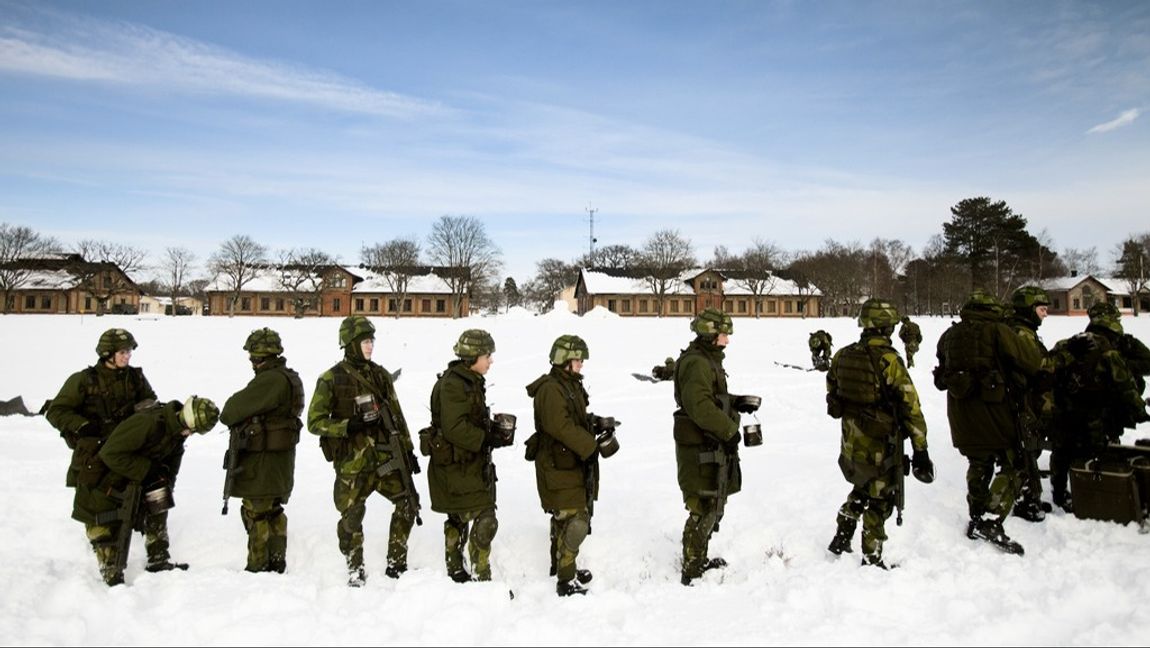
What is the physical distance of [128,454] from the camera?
519cm

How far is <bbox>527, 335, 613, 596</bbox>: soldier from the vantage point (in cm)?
512

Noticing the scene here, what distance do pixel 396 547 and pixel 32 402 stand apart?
1519cm

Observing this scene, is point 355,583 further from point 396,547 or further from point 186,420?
point 186,420

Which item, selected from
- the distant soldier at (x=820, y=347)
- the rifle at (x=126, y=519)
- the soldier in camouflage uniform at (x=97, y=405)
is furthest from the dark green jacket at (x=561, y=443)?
the distant soldier at (x=820, y=347)

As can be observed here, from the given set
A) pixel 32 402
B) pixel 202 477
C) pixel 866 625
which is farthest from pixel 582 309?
pixel 866 625

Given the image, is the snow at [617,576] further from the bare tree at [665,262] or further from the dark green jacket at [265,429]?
the bare tree at [665,262]

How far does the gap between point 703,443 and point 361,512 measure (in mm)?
2958

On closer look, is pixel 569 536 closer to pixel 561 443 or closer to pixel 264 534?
pixel 561 443

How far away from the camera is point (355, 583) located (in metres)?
5.30

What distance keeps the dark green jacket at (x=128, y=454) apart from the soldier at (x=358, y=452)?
1.15 m

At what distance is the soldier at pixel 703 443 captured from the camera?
5.30m

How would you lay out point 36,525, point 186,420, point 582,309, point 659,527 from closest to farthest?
point 186,420
point 36,525
point 659,527
point 582,309

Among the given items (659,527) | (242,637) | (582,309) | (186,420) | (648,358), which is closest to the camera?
(242,637)

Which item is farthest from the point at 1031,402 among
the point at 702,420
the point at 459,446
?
the point at 459,446
